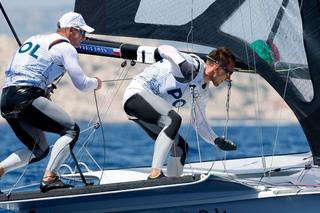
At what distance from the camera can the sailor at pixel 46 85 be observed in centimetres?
575

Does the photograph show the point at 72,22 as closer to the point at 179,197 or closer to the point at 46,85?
the point at 46,85

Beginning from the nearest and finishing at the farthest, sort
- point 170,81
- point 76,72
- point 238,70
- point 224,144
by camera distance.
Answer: point 76,72
point 170,81
point 224,144
point 238,70

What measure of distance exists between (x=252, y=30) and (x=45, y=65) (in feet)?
5.62

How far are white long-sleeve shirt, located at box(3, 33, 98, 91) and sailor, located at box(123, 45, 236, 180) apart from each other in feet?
1.00

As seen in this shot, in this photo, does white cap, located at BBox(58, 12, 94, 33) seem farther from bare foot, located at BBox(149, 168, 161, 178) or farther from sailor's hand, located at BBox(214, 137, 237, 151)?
sailor's hand, located at BBox(214, 137, 237, 151)

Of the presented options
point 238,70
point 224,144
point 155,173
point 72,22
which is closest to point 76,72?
point 72,22

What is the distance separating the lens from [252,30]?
6.99 metres

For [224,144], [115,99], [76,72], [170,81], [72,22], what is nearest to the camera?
[76,72]

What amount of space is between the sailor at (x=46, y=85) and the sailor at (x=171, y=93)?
0.28 m

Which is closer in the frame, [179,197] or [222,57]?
[179,197]

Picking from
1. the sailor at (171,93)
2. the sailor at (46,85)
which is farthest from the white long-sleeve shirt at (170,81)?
the sailor at (46,85)

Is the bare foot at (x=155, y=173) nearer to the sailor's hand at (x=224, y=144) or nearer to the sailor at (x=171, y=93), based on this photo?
the sailor at (x=171, y=93)

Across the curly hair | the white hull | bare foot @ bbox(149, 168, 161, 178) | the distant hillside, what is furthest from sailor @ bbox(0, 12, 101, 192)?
the distant hillside

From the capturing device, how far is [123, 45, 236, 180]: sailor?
577cm
